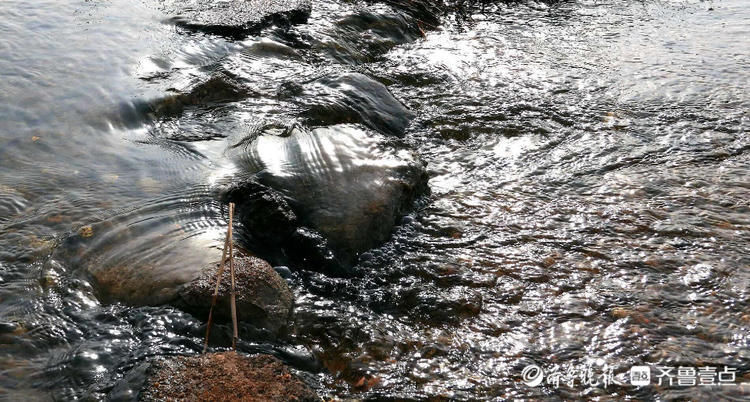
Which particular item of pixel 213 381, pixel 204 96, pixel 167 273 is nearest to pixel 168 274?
pixel 167 273

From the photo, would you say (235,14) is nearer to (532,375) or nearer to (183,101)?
(183,101)

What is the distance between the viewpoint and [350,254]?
3848 mm

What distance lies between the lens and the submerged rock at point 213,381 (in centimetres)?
257

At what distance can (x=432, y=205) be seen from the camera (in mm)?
4438

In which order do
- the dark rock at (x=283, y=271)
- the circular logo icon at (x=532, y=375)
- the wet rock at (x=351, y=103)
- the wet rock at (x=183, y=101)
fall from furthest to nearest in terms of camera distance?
the wet rock at (x=351, y=103)
the wet rock at (x=183, y=101)
the dark rock at (x=283, y=271)
the circular logo icon at (x=532, y=375)

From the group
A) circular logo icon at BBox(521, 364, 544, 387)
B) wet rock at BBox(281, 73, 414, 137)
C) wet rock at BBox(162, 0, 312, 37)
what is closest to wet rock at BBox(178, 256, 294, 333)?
circular logo icon at BBox(521, 364, 544, 387)

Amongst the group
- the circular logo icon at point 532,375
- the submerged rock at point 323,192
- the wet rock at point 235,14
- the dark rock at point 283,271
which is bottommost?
the circular logo icon at point 532,375

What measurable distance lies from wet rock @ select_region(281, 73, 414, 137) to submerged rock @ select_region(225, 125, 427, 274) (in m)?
0.55

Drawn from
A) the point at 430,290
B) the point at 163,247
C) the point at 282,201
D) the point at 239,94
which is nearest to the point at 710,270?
Answer: the point at 430,290

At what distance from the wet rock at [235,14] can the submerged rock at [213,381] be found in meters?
4.68

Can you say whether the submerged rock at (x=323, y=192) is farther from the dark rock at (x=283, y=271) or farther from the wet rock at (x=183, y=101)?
the wet rock at (x=183, y=101)

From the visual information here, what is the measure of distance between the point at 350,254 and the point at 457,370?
1.06 m

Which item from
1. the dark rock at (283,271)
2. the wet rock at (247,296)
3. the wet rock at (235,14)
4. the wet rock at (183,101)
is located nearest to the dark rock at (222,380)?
the wet rock at (247,296)

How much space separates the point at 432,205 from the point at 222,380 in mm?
2180
